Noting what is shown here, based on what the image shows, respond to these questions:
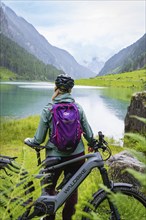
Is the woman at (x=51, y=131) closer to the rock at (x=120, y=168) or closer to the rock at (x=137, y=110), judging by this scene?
the rock at (x=120, y=168)

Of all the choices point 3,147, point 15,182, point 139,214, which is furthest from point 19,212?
point 3,147

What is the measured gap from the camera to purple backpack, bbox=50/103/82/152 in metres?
4.43

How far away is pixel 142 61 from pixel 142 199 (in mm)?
193260

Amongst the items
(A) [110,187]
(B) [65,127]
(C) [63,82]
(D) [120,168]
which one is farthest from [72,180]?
(D) [120,168]

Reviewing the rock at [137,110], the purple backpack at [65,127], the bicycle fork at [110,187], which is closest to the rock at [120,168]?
the bicycle fork at [110,187]

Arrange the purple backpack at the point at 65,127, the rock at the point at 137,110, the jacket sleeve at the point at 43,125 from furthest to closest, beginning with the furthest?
the rock at the point at 137,110
the jacket sleeve at the point at 43,125
the purple backpack at the point at 65,127

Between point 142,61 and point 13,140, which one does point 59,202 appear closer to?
point 13,140

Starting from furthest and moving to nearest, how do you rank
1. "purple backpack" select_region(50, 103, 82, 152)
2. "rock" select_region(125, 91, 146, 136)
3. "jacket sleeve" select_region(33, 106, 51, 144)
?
"rock" select_region(125, 91, 146, 136), "jacket sleeve" select_region(33, 106, 51, 144), "purple backpack" select_region(50, 103, 82, 152)

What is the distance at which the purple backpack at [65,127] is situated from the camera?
14.5 feet

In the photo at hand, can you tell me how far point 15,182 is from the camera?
3.74 feet

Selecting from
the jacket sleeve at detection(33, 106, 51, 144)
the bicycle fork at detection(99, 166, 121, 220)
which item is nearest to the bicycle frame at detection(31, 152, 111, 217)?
the bicycle fork at detection(99, 166, 121, 220)

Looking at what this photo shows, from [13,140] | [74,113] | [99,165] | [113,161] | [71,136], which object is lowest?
[13,140]

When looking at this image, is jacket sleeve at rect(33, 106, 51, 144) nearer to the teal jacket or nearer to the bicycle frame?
the teal jacket

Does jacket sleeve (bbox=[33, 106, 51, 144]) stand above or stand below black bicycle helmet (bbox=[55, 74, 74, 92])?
below
